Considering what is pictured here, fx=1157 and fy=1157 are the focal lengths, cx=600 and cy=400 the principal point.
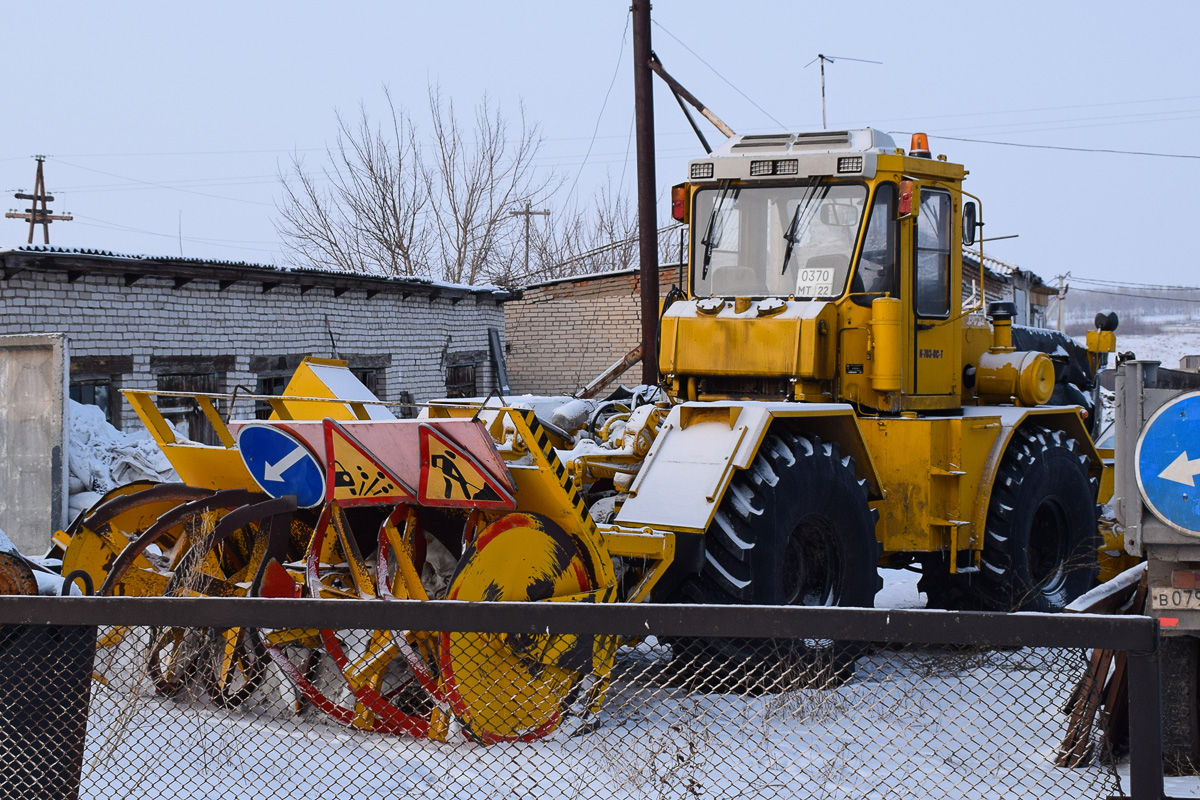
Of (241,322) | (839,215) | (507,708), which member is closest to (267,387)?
(241,322)

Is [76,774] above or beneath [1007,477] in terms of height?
beneath

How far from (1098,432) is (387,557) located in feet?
29.2

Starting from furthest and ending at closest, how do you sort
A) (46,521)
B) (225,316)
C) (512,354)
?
1. (512,354)
2. (225,316)
3. (46,521)

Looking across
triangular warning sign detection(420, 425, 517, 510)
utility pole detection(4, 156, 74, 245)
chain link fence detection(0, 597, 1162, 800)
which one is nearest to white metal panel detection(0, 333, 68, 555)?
chain link fence detection(0, 597, 1162, 800)

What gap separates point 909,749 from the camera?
15.0 ft

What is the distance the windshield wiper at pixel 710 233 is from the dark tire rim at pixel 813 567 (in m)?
1.77

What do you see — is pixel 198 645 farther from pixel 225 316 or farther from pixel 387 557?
pixel 225 316

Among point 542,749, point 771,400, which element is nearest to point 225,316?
point 771,400

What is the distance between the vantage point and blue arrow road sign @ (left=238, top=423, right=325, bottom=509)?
4.94m

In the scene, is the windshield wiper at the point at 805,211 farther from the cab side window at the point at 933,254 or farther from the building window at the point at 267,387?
the building window at the point at 267,387

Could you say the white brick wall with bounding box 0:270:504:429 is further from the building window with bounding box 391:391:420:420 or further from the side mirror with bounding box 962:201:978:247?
the side mirror with bounding box 962:201:978:247

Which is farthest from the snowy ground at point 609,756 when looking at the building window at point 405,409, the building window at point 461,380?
the building window at point 461,380

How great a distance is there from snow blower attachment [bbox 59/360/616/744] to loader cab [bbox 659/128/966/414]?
1.70m

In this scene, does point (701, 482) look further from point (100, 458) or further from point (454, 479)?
point (100, 458)
